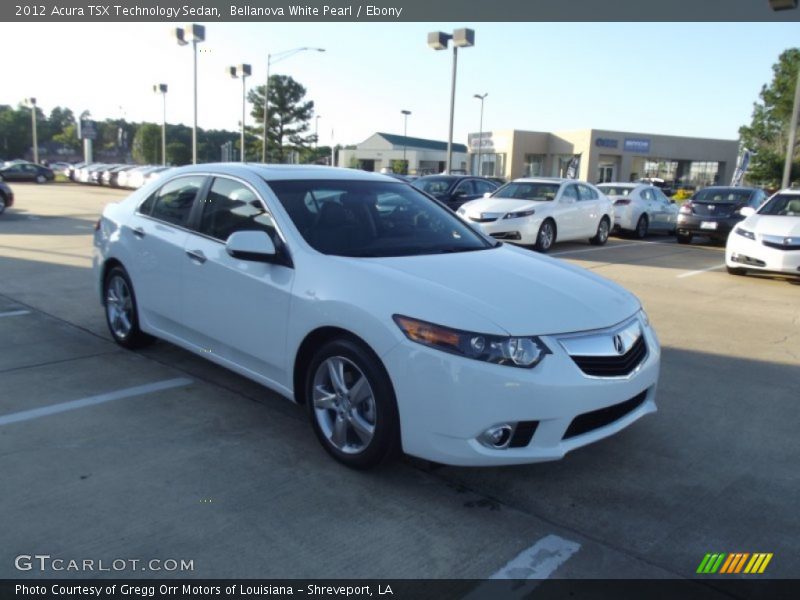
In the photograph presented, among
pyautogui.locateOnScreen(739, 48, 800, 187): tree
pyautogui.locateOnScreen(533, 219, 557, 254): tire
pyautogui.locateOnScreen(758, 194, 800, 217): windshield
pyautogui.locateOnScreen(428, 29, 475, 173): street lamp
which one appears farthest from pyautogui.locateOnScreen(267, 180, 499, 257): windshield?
pyautogui.locateOnScreen(739, 48, 800, 187): tree

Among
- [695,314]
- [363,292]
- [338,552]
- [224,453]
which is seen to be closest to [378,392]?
[363,292]

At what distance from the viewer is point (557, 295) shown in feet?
12.2

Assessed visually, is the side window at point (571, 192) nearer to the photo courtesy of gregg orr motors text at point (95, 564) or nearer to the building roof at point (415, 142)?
the photo courtesy of gregg orr motors text at point (95, 564)

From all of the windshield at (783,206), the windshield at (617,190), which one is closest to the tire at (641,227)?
the windshield at (617,190)

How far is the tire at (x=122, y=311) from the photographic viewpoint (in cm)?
559

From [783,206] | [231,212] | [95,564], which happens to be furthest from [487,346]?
[783,206]

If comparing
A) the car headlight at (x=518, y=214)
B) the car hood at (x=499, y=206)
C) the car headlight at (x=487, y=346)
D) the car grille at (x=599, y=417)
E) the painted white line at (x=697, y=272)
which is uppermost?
the car hood at (x=499, y=206)

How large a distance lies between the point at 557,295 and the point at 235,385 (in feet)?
8.41

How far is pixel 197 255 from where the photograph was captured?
15.3 ft

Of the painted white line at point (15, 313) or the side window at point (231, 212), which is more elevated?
the side window at point (231, 212)

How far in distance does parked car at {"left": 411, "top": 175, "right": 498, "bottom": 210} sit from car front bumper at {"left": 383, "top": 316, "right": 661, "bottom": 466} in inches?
560

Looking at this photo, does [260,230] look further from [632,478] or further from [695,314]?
[695,314]

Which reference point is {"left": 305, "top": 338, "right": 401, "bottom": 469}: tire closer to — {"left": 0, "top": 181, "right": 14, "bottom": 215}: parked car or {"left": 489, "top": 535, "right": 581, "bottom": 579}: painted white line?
{"left": 489, "top": 535, "right": 581, "bottom": 579}: painted white line

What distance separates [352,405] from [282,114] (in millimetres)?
75456
